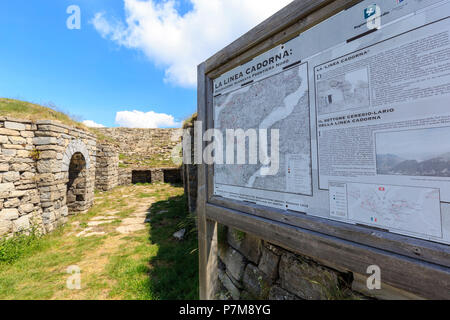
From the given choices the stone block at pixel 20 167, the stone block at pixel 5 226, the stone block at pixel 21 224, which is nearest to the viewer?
the stone block at pixel 5 226

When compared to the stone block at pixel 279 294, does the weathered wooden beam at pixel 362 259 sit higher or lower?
higher

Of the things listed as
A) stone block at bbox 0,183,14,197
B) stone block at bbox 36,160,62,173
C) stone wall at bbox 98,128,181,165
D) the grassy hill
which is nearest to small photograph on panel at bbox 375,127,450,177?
stone block at bbox 0,183,14,197

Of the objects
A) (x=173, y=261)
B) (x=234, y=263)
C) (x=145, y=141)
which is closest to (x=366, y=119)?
(x=234, y=263)

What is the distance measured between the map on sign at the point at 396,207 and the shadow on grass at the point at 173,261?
285 cm

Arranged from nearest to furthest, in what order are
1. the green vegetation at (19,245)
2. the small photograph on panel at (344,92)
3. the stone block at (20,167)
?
1. the small photograph on panel at (344,92)
2. the green vegetation at (19,245)
3. the stone block at (20,167)

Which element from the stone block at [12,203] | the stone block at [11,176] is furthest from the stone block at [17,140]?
the stone block at [12,203]

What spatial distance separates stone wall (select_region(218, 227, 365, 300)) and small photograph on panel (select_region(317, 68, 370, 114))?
4.02 feet

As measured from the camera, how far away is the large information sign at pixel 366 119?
958 mm

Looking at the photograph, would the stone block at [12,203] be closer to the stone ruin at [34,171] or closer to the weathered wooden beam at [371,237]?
the stone ruin at [34,171]

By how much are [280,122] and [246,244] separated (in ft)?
4.86

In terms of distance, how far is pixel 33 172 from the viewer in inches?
214

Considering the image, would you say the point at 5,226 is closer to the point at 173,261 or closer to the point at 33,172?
the point at 33,172

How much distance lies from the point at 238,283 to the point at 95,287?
8.47 feet

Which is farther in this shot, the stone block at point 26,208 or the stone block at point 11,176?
the stone block at point 26,208
